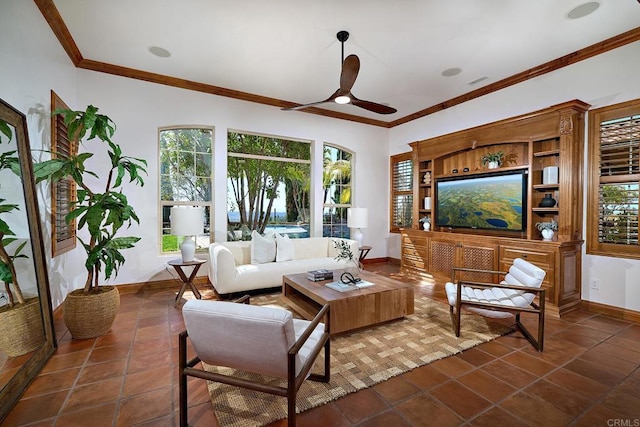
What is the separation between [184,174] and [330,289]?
127 inches

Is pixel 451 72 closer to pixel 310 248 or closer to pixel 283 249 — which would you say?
pixel 310 248

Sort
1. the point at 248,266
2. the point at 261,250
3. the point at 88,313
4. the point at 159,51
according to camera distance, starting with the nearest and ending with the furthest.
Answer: the point at 88,313, the point at 159,51, the point at 248,266, the point at 261,250

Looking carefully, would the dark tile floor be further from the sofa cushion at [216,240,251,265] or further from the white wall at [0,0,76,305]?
the sofa cushion at [216,240,251,265]

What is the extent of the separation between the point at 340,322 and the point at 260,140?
389 cm

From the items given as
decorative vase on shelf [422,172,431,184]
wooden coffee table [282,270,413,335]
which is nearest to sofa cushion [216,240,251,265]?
wooden coffee table [282,270,413,335]

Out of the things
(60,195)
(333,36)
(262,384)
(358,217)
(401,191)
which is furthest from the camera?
(401,191)

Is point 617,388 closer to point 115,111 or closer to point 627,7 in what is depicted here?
point 627,7

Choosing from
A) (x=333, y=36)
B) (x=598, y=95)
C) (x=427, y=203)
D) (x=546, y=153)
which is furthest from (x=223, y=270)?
(x=598, y=95)

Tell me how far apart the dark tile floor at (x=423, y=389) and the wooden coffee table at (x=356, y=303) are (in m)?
0.71

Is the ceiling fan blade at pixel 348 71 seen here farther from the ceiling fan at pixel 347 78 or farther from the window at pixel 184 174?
the window at pixel 184 174

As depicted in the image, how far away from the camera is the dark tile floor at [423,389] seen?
1732 mm

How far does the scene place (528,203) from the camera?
397 centimetres

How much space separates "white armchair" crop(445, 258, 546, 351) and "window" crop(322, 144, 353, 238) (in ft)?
11.0

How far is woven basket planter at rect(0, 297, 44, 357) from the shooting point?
1.95 meters
